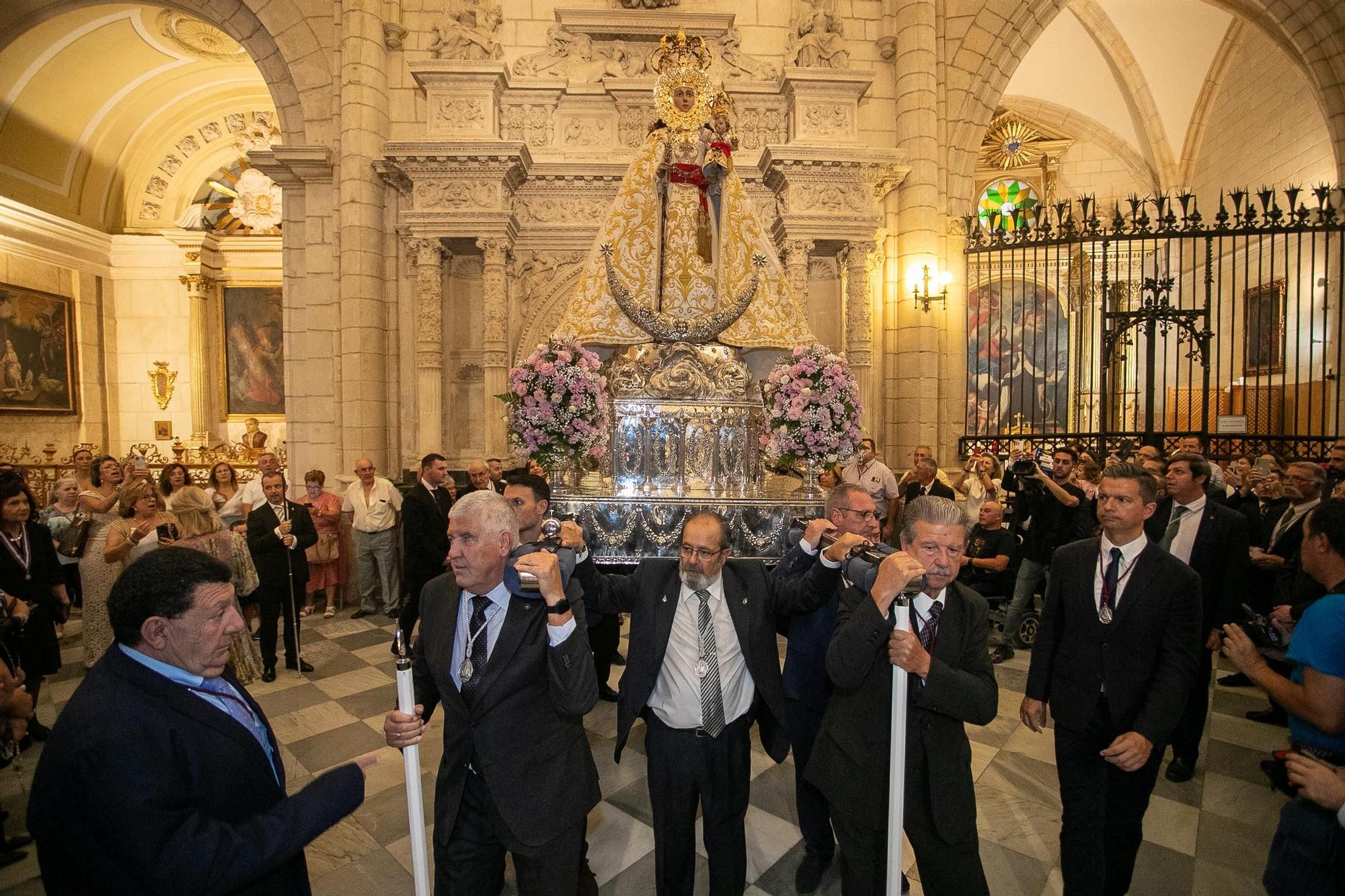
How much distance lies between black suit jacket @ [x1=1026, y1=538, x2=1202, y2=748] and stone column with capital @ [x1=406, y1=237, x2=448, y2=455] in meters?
7.70

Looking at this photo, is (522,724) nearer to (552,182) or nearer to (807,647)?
(807,647)

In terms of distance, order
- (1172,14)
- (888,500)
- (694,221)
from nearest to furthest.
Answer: (694,221) → (888,500) → (1172,14)

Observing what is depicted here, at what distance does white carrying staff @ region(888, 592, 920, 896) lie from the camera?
5.47 feet

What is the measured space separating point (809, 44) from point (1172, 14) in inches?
422

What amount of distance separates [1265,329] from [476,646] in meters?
15.7

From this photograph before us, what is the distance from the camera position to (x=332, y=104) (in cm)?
886

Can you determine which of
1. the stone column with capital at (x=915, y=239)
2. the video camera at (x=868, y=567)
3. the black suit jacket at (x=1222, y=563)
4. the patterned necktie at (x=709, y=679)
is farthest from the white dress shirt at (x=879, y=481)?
the patterned necktie at (x=709, y=679)

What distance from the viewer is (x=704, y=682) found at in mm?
2488

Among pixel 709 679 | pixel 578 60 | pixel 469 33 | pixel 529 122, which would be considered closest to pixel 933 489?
pixel 709 679

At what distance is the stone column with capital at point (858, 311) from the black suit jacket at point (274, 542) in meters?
6.70

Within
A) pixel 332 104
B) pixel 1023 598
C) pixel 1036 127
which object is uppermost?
pixel 1036 127

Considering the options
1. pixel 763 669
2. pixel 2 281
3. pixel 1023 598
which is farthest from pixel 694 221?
pixel 2 281

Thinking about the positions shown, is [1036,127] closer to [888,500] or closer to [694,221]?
[888,500]

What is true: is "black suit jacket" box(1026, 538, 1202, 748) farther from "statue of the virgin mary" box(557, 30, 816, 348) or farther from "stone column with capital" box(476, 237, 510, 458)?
"stone column with capital" box(476, 237, 510, 458)
